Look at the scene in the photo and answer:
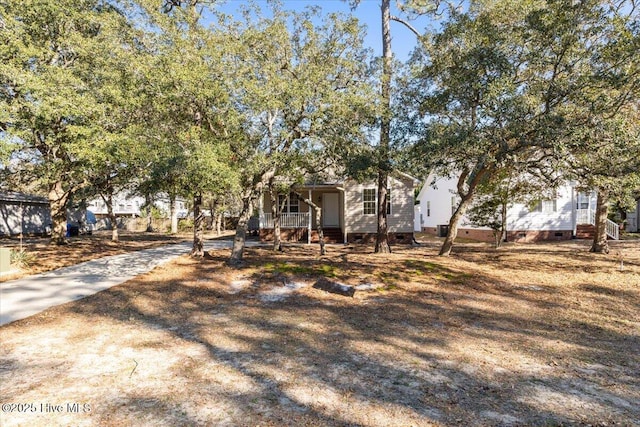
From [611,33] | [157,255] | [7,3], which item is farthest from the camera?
[157,255]

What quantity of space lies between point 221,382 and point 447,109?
9.85 m

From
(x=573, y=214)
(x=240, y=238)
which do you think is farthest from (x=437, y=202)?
(x=240, y=238)

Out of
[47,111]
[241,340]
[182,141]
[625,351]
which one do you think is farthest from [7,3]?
[625,351]

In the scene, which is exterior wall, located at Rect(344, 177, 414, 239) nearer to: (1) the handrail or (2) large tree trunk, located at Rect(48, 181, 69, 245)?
(1) the handrail

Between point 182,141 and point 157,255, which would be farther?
point 157,255

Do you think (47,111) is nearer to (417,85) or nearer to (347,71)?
(347,71)

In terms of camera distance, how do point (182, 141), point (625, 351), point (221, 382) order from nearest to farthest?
point (221, 382), point (625, 351), point (182, 141)

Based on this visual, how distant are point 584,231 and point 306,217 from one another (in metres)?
15.5

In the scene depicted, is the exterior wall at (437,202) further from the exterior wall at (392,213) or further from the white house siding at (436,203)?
the exterior wall at (392,213)

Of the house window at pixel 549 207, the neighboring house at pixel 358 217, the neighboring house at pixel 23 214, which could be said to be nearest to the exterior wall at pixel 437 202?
the neighboring house at pixel 358 217

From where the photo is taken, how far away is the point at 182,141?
9297 millimetres

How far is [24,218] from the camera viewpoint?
26.5 metres

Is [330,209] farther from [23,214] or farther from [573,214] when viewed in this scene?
[23,214]

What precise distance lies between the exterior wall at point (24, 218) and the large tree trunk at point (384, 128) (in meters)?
23.3
